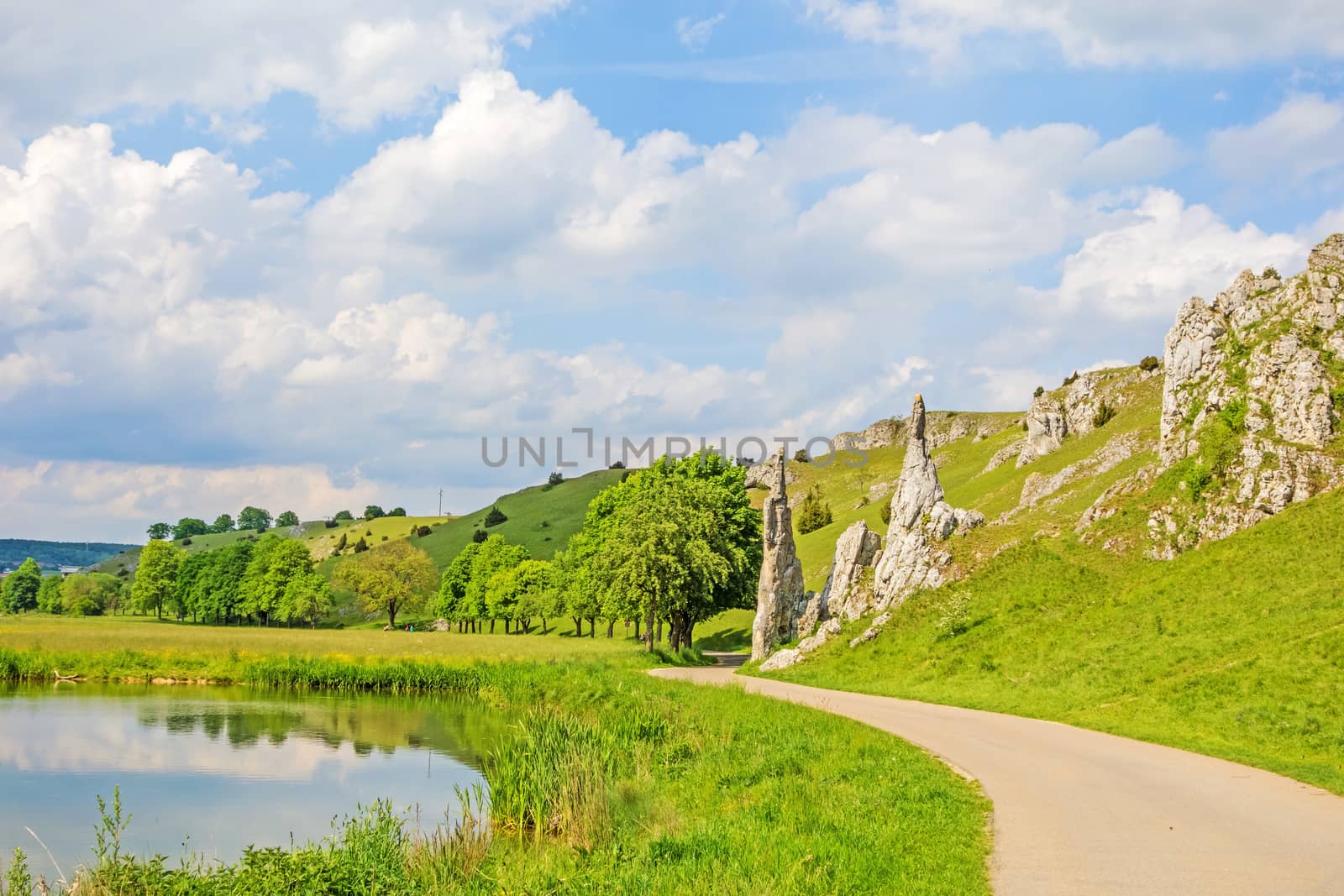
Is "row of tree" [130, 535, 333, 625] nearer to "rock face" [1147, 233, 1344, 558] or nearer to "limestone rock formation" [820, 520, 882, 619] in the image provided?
"limestone rock formation" [820, 520, 882, 619]

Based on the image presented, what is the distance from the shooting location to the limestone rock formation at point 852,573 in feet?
155

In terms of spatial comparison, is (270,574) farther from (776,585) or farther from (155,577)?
(776,585)

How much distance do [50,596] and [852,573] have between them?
177 meters

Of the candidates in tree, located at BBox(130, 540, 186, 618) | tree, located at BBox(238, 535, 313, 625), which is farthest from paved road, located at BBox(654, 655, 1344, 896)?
tree, located at BBox(130, 540, 186, 618)

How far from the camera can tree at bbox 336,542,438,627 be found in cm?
11962

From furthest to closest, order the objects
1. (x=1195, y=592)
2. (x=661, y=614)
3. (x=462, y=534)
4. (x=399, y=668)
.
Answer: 1. (x=462, y=534)
2. (x=661, y=614)
3. (x=399, y=668)
4. (x=1195, y=592)

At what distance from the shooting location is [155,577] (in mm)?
147875

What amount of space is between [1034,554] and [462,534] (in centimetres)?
14819

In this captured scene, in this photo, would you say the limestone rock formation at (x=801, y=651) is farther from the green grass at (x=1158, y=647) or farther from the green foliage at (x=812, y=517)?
the green foliage at (x=812, y=517)

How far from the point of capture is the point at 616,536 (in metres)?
62.1

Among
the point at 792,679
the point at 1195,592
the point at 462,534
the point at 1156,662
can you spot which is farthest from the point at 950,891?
the point at 462,534

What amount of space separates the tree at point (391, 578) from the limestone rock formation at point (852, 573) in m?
81.2

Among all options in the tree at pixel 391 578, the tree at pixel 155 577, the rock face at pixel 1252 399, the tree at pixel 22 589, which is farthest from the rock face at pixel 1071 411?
the tree at pixel 22 589

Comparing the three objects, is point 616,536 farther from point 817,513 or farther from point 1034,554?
point 817,513
